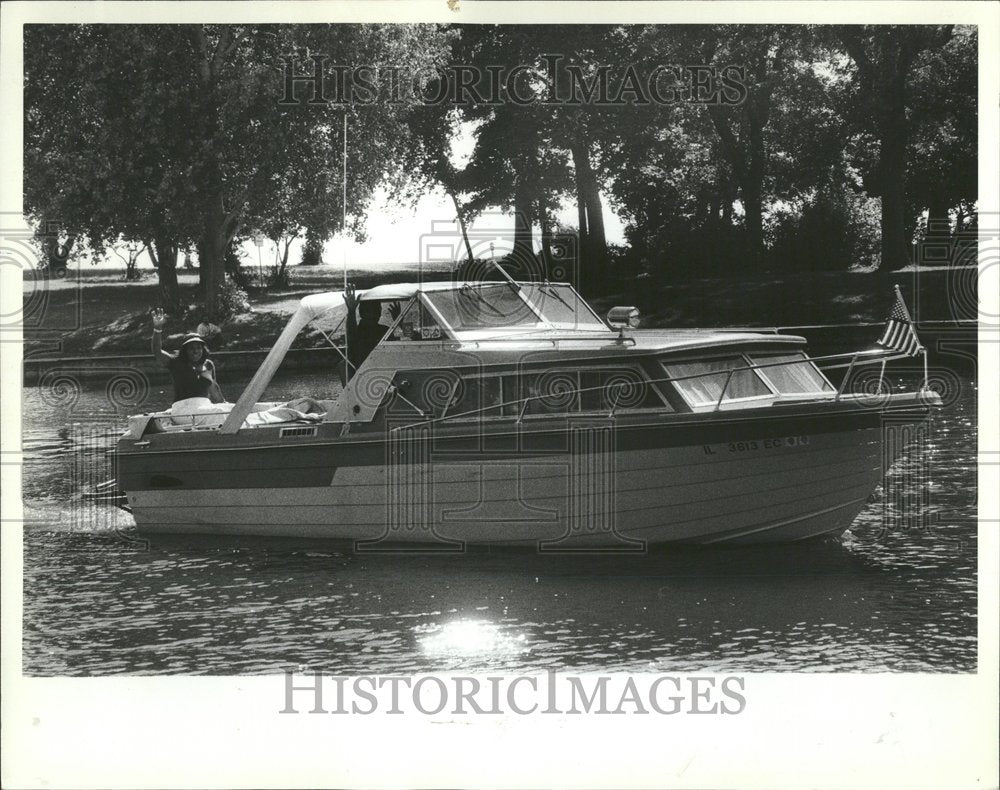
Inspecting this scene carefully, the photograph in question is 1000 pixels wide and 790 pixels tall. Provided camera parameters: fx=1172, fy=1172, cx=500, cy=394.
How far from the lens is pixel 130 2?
29.4ft

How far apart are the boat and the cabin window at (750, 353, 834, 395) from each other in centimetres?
2

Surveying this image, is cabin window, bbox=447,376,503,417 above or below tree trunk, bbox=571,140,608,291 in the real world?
below

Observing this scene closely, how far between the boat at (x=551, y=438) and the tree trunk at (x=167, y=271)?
34.5 feet

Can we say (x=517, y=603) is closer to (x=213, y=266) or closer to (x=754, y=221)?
(x=754, y=221)

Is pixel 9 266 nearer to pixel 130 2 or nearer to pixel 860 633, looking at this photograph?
pixel 130 2

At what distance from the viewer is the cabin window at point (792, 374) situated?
11211mm

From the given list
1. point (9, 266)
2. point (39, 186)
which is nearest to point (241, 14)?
point (9, 266)

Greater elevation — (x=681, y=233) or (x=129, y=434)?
(x=681, y=233)

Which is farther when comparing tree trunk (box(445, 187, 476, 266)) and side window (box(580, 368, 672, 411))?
tree trunk (box(445, 187, 476, 266))

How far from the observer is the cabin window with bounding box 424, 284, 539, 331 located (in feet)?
38.0

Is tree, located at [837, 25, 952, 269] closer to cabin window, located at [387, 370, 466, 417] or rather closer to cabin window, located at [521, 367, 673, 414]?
cabin window, located at [521, 367, 673, 414]

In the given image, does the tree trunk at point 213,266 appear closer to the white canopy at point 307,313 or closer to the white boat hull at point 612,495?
the white canopy at point 307,313

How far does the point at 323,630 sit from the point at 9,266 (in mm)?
3760

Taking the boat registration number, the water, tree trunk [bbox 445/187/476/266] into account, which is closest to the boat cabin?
the boat registration number
